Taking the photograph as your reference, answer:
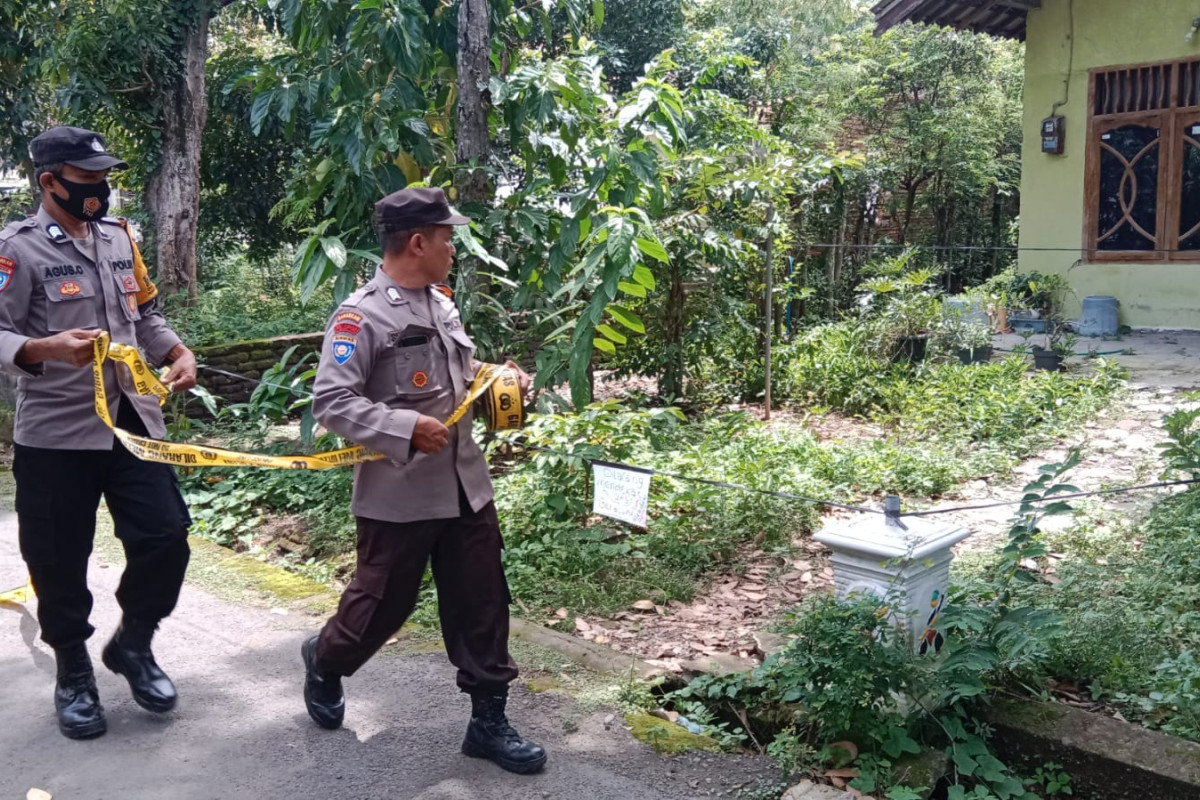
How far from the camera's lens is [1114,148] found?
38.2ft

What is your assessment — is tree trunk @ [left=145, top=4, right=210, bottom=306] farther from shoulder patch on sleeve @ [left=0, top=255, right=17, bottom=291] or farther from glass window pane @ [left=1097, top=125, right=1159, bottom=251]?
Result: glass window pane @ [left=1097, top=125, right=1159, bottom=251]

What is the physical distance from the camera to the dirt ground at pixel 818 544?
452 cm

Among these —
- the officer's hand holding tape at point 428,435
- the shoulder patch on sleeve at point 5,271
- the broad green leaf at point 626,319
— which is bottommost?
the officer's hand holding tape at point 428,435

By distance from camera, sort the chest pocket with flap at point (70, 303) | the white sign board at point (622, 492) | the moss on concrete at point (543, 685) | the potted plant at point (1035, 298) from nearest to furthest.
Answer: the chest pocket with flap at point (70, 303) → the moss on concrete at point (543, 685) → the white sign board at point (622, 492) → the potted plant at point (1035, 298)

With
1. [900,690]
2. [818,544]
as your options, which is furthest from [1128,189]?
[900,690]

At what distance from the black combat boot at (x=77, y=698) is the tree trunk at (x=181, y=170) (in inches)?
331

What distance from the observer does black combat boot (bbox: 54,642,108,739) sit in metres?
3.64

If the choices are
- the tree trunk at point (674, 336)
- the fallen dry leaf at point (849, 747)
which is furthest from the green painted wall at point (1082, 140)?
the fallen dry leaf at point (849, 747)

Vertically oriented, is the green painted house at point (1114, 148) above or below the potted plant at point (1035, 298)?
above

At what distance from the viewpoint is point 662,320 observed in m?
8.70

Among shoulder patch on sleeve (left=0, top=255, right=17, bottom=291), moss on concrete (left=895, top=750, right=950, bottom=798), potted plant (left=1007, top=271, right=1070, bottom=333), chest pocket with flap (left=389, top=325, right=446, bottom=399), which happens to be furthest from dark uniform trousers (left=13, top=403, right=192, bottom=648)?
potted plant (left=1007, top=271, right=1070, bottom=333)

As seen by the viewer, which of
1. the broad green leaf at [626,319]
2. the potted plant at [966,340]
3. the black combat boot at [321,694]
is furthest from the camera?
the potted plant at [966,340]

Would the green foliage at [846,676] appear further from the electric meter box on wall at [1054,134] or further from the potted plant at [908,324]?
the electric meter box on wall at [1054,134]

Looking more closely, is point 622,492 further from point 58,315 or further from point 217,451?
point 58,315
